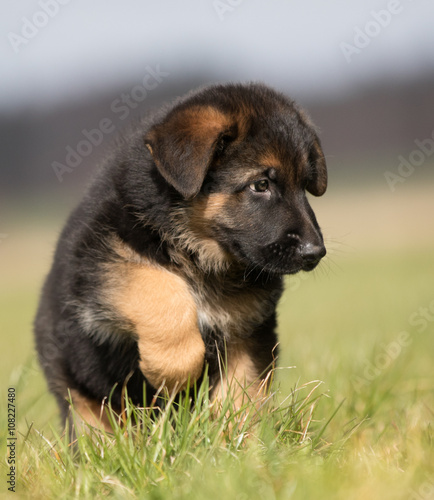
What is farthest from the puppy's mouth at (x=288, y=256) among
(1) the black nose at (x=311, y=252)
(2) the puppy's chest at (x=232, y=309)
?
(2) the puppy's chest at (x=232, y=309)

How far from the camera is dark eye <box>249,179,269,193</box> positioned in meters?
3.38

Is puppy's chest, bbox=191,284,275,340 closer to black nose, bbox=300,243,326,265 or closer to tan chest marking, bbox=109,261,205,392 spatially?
tan chest marking, bbox=109,261,205,392

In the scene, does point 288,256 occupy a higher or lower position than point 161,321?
higher

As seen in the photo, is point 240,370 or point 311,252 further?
point 240,370

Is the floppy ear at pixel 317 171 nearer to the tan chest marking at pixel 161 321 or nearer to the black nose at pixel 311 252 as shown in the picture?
the black nose at pixel 311 252

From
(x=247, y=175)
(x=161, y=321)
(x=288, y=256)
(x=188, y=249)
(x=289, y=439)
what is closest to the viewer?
(x=289, y=439)

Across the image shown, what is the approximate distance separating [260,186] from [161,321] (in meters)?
0.82

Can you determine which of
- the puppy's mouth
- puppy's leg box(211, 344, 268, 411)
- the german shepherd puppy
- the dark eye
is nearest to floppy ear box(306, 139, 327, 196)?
the german shepherd puppy

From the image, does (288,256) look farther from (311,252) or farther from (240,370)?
(240,370)

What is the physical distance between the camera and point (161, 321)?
314 cm

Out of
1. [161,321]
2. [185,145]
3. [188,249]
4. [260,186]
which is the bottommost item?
[161,321]

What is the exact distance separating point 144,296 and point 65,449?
84 cm

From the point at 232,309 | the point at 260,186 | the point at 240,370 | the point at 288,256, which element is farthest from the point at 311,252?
the point at 240,370

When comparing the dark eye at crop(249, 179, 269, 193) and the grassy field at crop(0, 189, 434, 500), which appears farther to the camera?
the dark eye at crop(249, 179, 269, 193)
